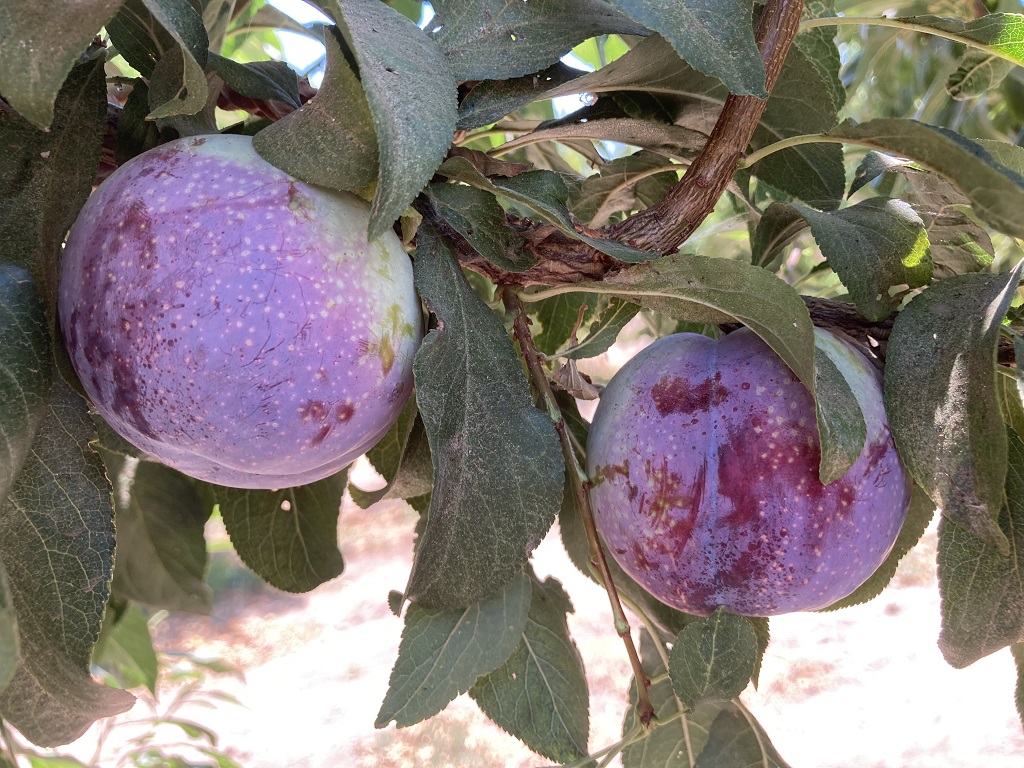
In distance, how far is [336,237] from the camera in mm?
416

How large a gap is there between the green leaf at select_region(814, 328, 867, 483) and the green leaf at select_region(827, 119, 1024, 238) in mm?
111

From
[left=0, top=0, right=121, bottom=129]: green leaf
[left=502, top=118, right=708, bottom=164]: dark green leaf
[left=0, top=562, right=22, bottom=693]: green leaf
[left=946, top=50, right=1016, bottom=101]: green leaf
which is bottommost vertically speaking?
[left=946, top=50, right=1016, bottom=101]: green leaf

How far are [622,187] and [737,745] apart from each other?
0.43 metres

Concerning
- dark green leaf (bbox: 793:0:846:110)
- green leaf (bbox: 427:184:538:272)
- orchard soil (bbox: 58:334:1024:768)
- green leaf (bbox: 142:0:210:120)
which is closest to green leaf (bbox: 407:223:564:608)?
green leaf (bbox: 427:184:538:272)

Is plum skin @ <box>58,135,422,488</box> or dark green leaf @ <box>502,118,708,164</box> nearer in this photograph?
plum skin @ <box>58,135,422,488</box>

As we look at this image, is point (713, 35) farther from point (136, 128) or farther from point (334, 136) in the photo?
point (136, 128)

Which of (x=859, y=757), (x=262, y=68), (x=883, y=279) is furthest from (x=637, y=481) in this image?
(x=859, y=757)

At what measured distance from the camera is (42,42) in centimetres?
34

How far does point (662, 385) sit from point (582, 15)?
0.22m

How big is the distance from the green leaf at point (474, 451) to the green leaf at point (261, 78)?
4.7 inches

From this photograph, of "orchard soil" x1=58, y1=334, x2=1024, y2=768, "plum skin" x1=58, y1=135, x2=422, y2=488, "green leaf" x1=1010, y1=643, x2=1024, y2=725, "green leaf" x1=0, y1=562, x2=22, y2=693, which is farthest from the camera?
"orchard soil" x1=58, y1=334, x2=1024, y2=768

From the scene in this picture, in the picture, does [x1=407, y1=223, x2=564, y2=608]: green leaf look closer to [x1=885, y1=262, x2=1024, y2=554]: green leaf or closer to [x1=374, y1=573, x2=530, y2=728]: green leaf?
[x1=374, y1=573, x2=530, y2=728]: green leaf

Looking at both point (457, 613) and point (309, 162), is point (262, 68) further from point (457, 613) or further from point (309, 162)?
point (457, 613)

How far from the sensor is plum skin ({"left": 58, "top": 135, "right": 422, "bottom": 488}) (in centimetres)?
39
